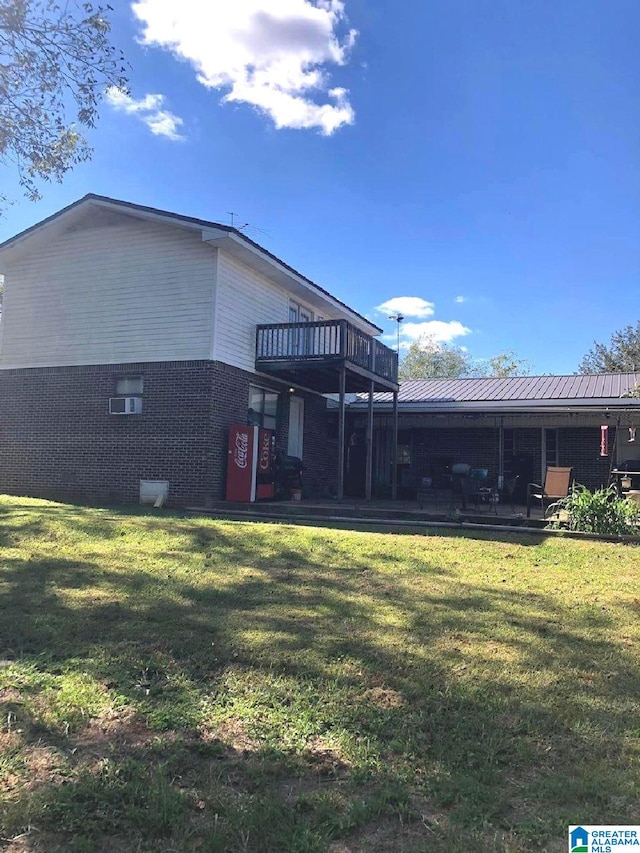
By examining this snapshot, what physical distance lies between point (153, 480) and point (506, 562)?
8.49 meters

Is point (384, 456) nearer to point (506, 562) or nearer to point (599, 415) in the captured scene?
point (599, 415)

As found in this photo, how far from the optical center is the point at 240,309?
14336 millimetres

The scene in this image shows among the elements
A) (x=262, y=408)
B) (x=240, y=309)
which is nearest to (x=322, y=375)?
(x=262, y=408)

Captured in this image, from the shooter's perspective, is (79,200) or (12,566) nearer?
(12,566)

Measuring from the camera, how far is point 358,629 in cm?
474

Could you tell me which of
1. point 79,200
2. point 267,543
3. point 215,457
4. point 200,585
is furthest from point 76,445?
point 200,585

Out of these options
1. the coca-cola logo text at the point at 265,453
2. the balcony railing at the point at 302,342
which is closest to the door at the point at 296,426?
the coca-cola logo text at the point at 265,453

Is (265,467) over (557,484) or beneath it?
over

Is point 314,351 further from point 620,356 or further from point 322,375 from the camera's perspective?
point 620,356

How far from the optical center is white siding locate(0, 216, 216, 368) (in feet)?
44.6

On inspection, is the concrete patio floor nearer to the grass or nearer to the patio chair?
the patio chair

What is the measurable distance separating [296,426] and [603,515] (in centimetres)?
961

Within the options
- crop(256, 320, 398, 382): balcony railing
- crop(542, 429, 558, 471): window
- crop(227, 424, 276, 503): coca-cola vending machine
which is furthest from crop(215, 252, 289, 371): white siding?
crop(542, 429, 558, 471): window

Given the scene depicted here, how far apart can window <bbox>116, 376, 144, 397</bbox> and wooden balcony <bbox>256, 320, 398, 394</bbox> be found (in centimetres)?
268
